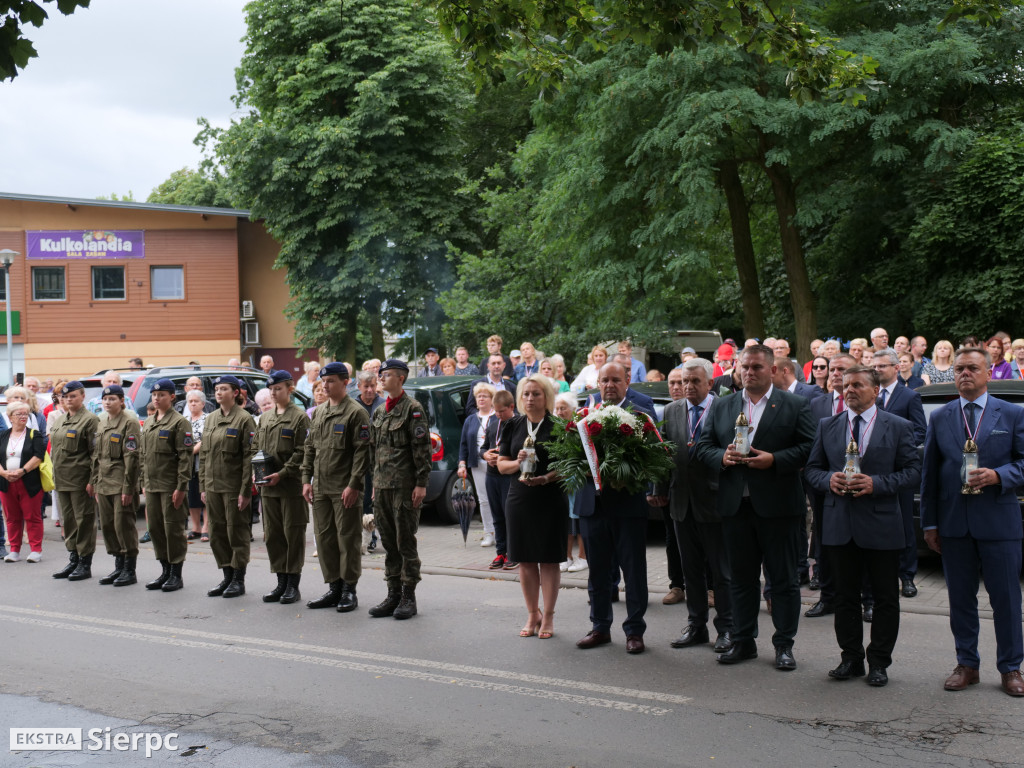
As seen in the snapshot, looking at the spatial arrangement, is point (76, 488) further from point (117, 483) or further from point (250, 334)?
point (250, 334)

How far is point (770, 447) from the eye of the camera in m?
6.75

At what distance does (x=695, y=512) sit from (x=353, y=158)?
25131 mm

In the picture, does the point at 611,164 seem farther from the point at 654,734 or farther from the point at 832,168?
the point at 654,734

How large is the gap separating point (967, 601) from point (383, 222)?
26.0 m

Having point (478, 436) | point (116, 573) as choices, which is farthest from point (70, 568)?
point (478, 436)

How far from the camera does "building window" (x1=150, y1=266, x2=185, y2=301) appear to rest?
37844 mm

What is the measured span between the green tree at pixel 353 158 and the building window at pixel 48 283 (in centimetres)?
917

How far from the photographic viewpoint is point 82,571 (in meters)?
10.9

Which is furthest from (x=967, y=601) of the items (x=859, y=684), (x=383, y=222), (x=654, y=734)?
(x=383, y=222)

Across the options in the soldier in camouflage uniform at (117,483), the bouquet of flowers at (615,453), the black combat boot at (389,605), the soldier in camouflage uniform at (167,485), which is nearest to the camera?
the bouquet of flowers at (615,453)

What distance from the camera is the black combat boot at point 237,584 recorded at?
9.70 m

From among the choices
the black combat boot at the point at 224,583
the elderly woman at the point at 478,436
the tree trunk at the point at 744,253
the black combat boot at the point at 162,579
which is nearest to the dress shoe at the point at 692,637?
the elderly woman at the point at 478,436

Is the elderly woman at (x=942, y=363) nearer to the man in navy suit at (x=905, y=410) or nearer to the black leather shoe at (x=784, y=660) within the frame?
the man in navy suit at (x=905, y=410)

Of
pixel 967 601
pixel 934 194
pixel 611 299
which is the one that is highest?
pixel 934 194
